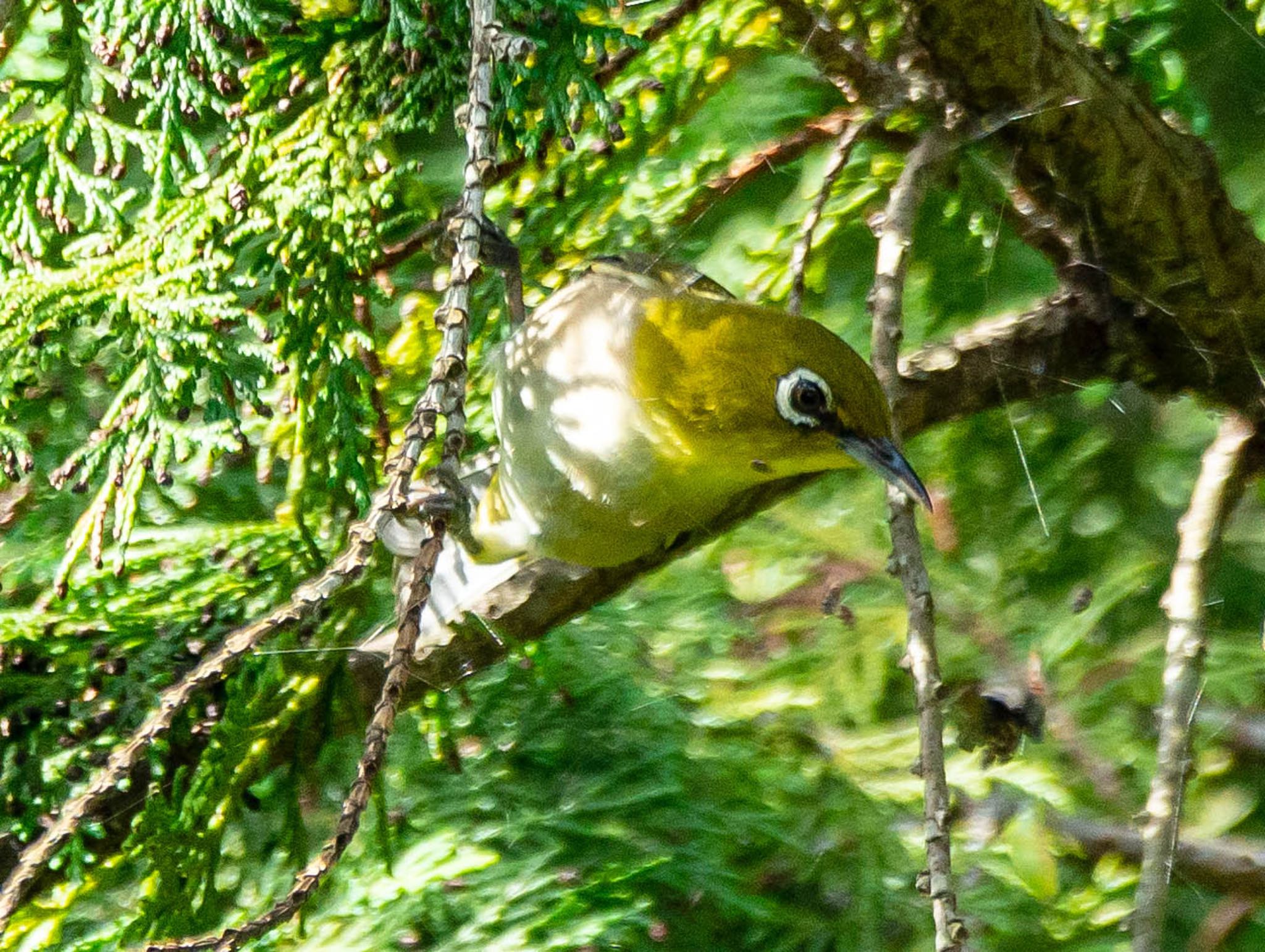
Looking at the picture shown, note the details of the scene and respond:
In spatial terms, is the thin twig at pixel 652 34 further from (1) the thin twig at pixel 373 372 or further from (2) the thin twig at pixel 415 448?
(2) the thin twig at pixel 415 448

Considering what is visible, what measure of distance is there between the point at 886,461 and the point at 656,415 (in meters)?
0.26

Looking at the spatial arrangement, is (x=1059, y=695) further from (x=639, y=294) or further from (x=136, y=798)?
(x=136, y=798)

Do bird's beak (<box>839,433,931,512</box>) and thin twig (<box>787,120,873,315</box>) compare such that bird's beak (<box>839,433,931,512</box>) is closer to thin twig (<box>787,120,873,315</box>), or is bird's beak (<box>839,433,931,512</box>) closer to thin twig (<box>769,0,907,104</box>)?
thin twig (<box>787,120,873,315</box>)

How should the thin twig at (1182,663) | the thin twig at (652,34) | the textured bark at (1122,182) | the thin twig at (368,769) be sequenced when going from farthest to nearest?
the thin twig at (652,34) < the textured bark at (1122,182) < the thin twig at (1182,663) < the thin twig at (368,769)

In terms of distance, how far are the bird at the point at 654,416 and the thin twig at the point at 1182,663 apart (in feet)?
0.77

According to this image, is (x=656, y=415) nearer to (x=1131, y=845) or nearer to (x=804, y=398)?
(x=804, y=398)

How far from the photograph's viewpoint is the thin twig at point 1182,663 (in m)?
0.83

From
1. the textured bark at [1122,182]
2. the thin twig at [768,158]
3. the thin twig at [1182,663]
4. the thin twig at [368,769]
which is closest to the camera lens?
the thin twig at [368,769]

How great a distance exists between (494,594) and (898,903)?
1.88 feet

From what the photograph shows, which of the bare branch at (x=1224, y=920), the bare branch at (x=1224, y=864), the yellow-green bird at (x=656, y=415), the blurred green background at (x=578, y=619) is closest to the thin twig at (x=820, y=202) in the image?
the yellow-green bird at (x=656, y=415)

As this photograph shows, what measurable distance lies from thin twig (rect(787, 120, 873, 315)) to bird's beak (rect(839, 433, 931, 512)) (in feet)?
0.53

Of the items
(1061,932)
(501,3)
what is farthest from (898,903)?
(501,3)

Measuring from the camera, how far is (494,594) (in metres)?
1.38

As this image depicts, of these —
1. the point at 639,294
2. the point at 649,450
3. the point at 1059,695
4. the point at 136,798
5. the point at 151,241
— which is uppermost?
the point at 151,241
